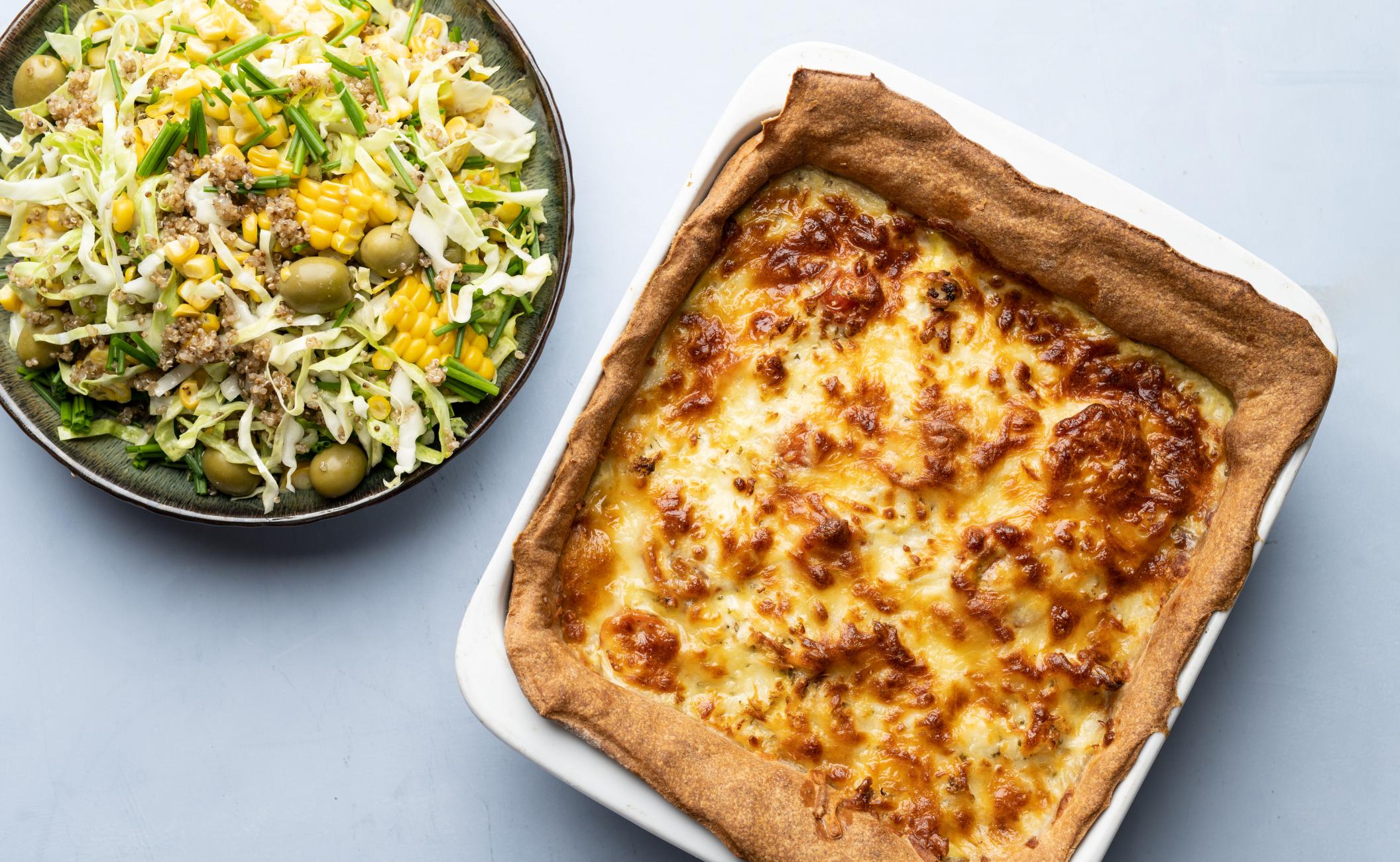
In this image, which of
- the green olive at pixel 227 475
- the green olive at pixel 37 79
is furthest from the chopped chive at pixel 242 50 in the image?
the green olive at pixel 227 475

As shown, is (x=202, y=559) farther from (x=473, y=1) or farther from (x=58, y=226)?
(x=473, y=1)

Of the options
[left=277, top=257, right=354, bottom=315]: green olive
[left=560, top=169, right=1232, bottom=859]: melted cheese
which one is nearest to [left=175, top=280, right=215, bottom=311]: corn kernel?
[left=277, top=257, right=354, bottom=315]: green olive

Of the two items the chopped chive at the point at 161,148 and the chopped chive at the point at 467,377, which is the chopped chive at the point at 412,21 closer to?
the chopped chive at the point at 161,148

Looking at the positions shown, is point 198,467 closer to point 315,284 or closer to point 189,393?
point 189,393

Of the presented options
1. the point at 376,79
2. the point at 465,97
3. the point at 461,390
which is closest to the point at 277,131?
the point at 376,79

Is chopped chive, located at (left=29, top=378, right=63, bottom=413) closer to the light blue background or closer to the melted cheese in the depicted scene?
the light blue background
